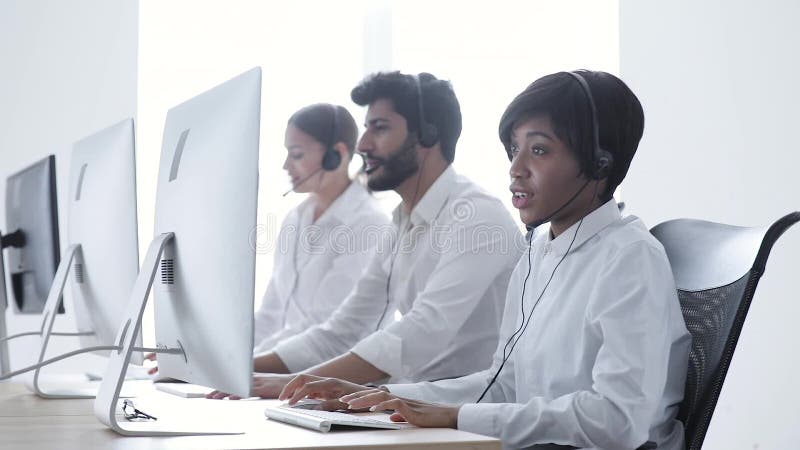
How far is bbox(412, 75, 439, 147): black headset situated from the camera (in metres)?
2.50

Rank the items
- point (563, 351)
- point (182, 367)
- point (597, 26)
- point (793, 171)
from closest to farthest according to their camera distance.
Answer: point (182, 367)
point (563, 351)
point (793, 171)
point (597, 26)

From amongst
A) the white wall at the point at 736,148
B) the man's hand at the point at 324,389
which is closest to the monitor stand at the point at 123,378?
the man's hand at the point at 324,389

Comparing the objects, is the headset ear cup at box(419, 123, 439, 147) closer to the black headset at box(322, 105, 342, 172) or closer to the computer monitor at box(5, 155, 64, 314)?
the black headset at box(322, 105, 342, 172)

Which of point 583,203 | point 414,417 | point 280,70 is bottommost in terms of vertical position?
point 414,417

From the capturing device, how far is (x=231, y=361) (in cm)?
119

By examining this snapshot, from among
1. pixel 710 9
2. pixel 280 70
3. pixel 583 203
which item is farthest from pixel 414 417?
pixel 280 70

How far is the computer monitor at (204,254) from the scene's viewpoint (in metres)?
1.17

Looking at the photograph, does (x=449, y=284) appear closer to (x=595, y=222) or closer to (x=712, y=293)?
(x=595, y=222)

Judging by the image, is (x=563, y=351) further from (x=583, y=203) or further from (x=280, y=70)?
(x=280, y=70)

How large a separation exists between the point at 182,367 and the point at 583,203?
28.7 inches

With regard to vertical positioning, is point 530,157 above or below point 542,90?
below

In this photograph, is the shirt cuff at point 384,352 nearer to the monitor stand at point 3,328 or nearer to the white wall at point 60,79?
the monitor stand at point 3,328

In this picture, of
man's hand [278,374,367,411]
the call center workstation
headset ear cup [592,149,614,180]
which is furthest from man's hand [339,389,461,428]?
headset ear cup [592,149,614,180]

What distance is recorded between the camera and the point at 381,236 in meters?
2.83
